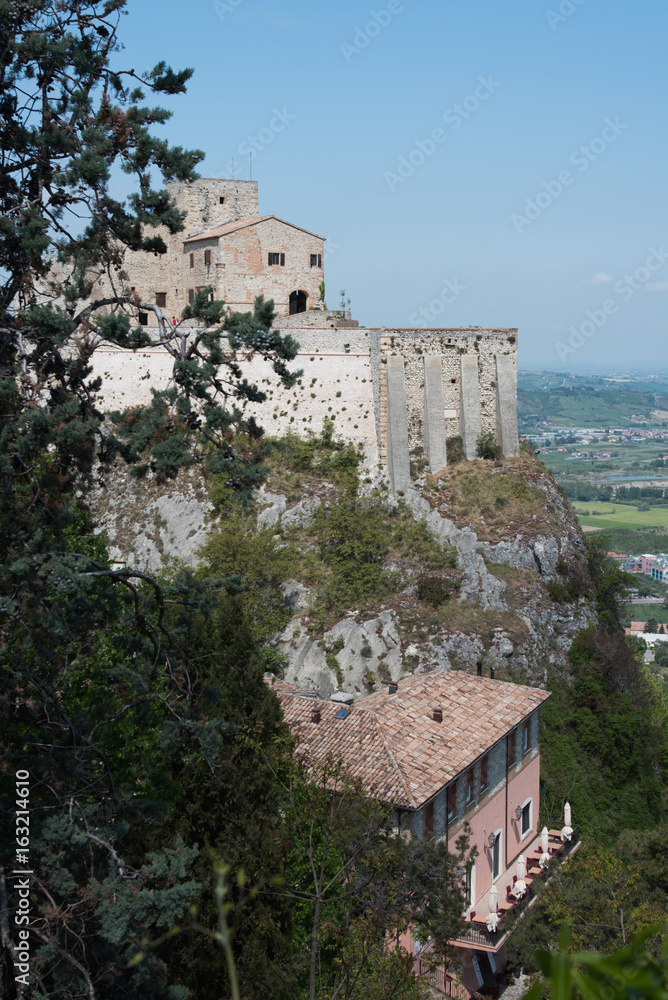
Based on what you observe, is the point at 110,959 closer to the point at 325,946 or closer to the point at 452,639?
the point at 325,946

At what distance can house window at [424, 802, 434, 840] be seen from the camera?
1667 centimetres

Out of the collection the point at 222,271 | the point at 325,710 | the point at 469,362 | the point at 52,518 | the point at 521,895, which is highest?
the point at 222,271

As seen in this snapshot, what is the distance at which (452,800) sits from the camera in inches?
703

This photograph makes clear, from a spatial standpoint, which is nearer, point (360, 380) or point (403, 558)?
point (403, 558)

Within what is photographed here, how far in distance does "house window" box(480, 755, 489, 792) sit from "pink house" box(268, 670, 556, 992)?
0.07 ft

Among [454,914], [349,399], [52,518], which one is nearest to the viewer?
[52,518]

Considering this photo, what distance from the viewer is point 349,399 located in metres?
31.5

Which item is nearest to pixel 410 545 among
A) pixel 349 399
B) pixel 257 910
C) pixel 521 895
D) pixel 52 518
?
pixel 349 399

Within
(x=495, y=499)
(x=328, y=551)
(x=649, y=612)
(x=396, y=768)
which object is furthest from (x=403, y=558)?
(x=649, y=612)

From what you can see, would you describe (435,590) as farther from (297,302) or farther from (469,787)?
(297,302)

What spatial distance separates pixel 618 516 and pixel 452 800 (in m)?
130

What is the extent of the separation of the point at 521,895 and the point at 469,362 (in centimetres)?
1835

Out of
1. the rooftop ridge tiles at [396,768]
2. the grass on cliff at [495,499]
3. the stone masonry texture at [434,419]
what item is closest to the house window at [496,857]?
the rooftop ridge tiles at [396,768]

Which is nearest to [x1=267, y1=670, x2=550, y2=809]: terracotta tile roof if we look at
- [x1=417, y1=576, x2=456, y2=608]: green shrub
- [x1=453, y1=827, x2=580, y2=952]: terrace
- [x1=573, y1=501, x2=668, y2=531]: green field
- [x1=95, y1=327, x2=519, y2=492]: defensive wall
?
[x1=453, y1=827, x2=580, y2=952]: terrace
